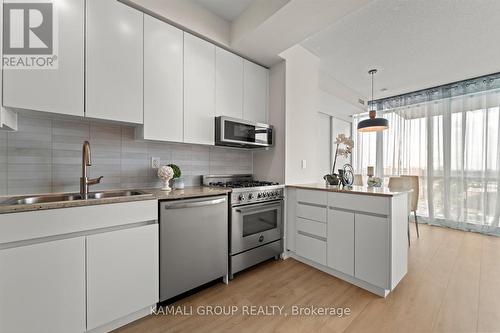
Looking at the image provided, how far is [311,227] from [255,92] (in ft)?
5.78

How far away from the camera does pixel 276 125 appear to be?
8.84 feet

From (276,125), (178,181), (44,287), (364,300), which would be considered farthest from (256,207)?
(44,287)

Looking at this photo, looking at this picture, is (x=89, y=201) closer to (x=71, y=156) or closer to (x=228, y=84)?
(x=71, y=156)

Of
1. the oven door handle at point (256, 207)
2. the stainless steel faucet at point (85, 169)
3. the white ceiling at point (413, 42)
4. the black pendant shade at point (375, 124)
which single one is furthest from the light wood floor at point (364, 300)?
the white ceiling at point (413, 42)

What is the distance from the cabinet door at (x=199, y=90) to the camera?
6.68 ft

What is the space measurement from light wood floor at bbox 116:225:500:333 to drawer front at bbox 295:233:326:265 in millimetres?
137

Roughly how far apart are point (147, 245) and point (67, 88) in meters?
1.23

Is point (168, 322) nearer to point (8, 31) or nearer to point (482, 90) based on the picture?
point (8, 31)

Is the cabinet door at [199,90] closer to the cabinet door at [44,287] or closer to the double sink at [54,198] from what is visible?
the double sink at [54,198]

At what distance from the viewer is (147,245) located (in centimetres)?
153

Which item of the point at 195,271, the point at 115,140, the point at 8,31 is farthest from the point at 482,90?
the point at 8,31

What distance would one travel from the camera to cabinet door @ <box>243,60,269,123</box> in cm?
254

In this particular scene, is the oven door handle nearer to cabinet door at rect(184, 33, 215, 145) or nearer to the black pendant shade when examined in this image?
cabinet door at rect(184, 33, 215, 145)

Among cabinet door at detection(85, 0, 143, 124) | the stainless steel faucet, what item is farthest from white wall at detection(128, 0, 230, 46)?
the stainless steel faucet
